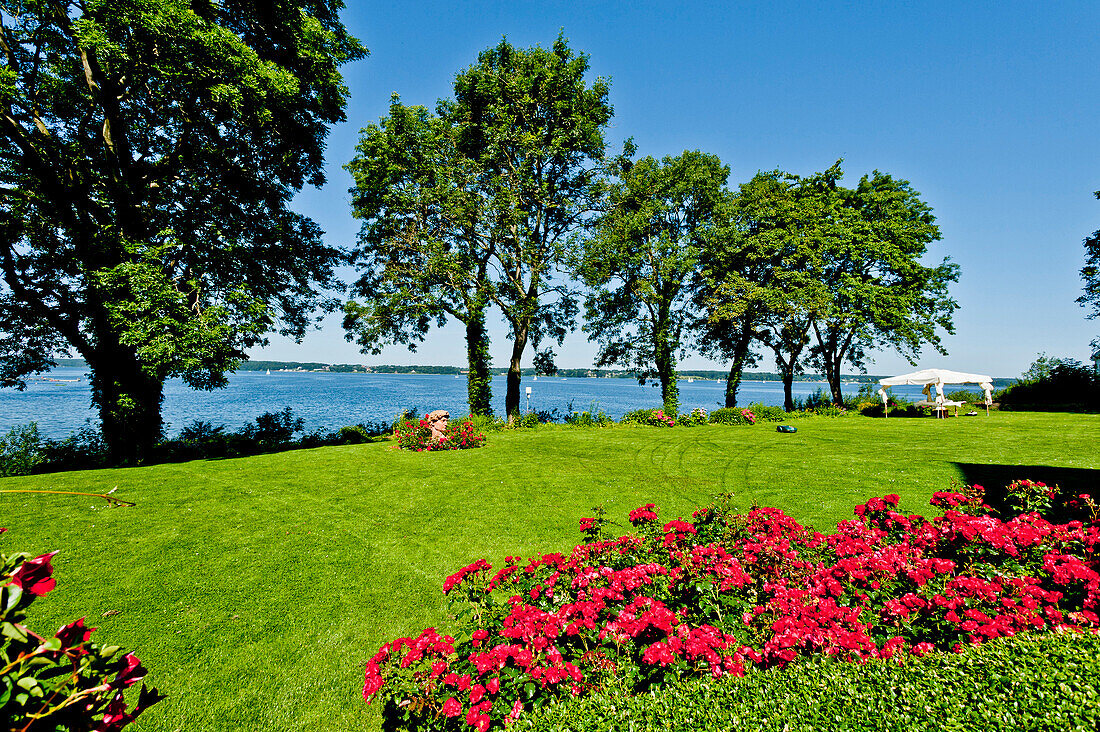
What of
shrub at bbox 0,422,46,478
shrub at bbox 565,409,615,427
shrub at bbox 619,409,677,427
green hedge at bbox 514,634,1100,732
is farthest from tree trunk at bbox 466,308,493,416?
green hedge at bbox 514,634,1100,732

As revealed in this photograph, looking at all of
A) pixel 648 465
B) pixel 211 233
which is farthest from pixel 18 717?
pixel 211 233

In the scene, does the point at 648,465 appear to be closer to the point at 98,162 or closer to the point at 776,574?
the point at 776,574

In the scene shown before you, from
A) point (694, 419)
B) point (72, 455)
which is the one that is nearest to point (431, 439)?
point (72, 455)

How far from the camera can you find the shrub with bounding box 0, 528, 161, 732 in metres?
1.19

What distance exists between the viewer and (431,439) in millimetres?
13930

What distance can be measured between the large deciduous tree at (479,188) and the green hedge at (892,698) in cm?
1657

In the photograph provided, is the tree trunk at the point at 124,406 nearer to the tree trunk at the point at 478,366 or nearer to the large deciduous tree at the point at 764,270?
the tree trunk at the point at 478,366

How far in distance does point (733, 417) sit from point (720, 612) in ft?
62.3

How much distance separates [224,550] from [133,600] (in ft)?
4.04

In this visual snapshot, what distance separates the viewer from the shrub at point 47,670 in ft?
3.89

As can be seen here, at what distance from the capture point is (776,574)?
13.4 ft

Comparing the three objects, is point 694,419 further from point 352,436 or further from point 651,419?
point 352,436

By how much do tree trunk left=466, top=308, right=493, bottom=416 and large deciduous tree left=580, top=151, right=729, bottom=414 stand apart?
5.72 m

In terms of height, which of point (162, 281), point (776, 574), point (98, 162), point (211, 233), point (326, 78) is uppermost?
point (326, 78)
